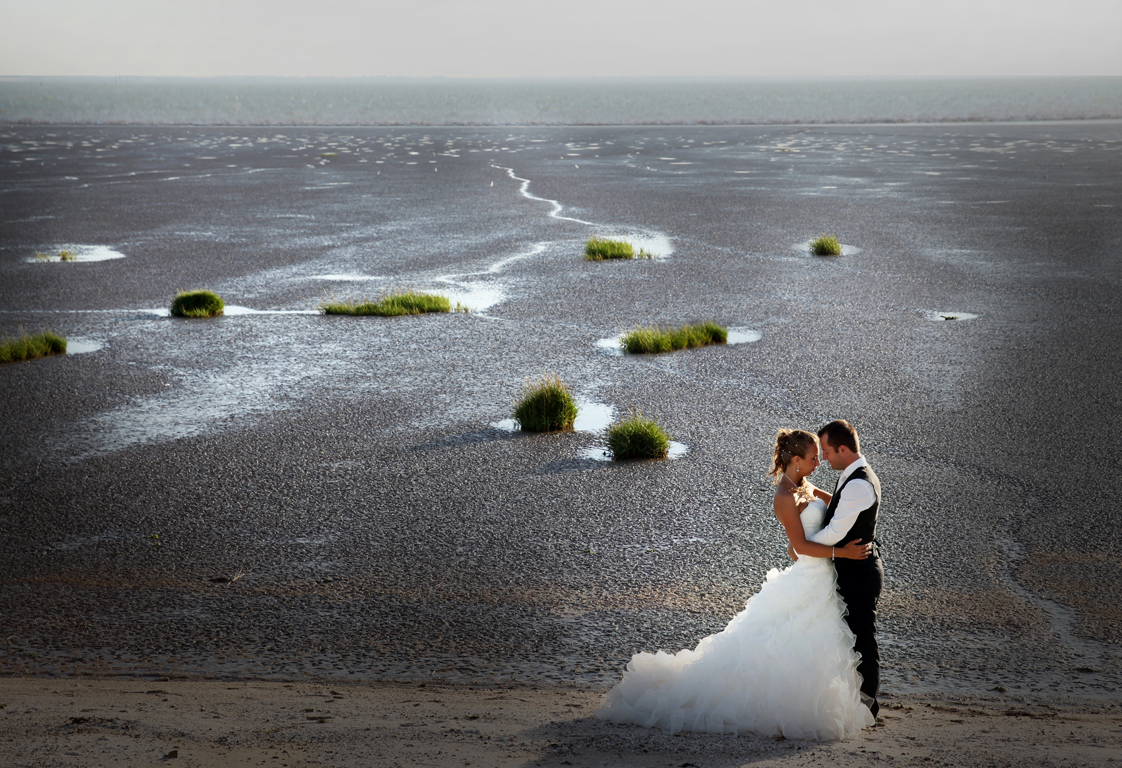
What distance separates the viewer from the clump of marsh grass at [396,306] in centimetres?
1648

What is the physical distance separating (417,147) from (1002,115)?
6829 cm

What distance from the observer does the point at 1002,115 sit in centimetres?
10131

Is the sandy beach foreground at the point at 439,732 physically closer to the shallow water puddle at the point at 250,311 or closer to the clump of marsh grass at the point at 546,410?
the clump of marsh grass at the point at 546,410

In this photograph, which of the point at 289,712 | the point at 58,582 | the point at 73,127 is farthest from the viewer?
the point at 73,127

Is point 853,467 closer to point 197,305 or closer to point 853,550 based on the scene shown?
point 853,550

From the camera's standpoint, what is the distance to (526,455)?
9.83m

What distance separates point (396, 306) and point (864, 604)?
12.4 metres

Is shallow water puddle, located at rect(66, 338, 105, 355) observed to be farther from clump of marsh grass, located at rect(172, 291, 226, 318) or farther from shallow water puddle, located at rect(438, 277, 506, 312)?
shallow water puddle, located at rect(438, 277, 506, 312)

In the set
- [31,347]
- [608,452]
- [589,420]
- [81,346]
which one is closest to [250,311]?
[81,346]

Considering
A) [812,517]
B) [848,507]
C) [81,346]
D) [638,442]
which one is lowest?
[81,346]

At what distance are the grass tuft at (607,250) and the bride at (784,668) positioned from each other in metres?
16.3

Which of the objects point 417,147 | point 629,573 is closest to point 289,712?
point 629,573

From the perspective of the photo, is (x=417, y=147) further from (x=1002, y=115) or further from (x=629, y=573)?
(x=1002, y=115)

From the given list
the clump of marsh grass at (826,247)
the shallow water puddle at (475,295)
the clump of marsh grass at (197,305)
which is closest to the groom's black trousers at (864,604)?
the shallow water puddle at (475,295)
